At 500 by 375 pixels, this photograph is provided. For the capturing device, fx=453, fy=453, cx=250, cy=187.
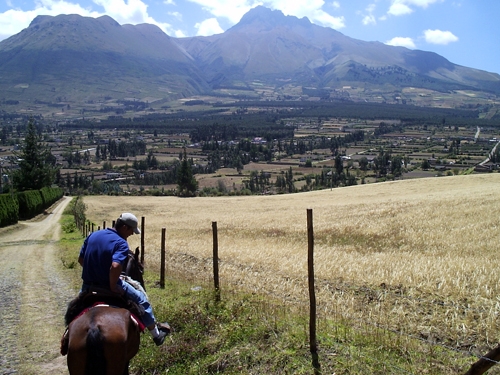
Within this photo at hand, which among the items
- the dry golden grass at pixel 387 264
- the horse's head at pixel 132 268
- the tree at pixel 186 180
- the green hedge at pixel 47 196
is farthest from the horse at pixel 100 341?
the tree at pixel 186 180

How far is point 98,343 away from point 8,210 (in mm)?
45654

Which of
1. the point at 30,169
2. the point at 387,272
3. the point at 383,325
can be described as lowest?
the point at 30,169

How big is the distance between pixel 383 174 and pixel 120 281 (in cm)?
12047

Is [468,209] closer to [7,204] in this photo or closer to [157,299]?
[157,299]

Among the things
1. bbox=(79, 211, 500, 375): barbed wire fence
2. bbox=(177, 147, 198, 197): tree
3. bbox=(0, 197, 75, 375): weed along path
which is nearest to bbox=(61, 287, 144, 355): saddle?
bbox=(0, 197, 75, 375): weed along path

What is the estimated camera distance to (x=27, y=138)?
77375mm

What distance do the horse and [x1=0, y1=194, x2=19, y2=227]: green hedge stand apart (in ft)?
141

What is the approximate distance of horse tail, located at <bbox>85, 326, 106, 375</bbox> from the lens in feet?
19.3

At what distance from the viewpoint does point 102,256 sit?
7.31 metres

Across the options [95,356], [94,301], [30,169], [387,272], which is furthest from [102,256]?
[30,169]

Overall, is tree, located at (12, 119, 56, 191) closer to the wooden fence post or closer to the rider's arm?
the rider's arm

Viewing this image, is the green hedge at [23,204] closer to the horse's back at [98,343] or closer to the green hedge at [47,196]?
the green hedge at [47,196]

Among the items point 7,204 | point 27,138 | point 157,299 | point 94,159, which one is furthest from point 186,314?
point 94,159

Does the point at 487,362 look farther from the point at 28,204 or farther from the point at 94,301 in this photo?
the point at 28,204
